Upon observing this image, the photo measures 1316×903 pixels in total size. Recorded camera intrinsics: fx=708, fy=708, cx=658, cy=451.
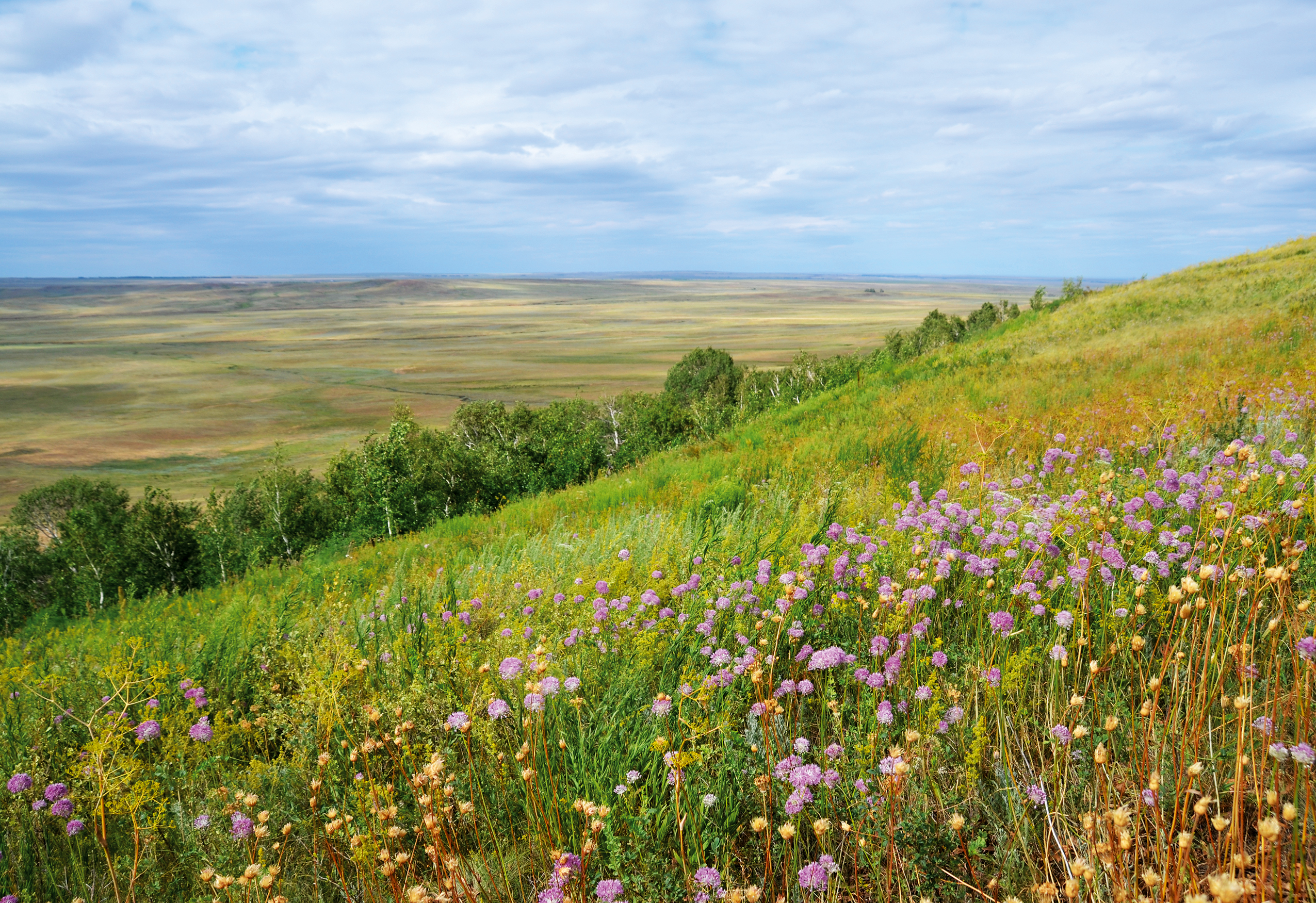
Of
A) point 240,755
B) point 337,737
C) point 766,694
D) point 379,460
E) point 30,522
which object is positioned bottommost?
point 30,522

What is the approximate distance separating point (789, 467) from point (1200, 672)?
16.7 ft

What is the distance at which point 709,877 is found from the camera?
5.98 feet

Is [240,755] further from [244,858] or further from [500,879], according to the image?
[500,879]

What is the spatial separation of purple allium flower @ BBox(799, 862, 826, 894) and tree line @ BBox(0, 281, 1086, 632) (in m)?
30.8

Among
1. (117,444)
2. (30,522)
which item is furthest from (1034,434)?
(117,444)

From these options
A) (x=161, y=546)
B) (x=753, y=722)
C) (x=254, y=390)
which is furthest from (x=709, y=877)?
(x=254, y=390)

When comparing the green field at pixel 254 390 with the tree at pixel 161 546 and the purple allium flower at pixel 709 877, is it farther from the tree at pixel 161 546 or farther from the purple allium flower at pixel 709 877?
the purple allium flower at pixel 709 877

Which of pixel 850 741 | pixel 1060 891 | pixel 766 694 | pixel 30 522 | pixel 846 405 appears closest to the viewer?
pixel 1060 891

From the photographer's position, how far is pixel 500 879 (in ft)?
7.27

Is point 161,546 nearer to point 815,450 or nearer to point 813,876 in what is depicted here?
point 815,450

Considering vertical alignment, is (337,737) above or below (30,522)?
above

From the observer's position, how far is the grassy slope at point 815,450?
4.87m

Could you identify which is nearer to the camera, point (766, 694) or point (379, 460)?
point (766, 694)

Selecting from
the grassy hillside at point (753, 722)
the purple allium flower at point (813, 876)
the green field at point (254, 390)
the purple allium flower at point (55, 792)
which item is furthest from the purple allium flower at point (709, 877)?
the green field at point (254, 390)
